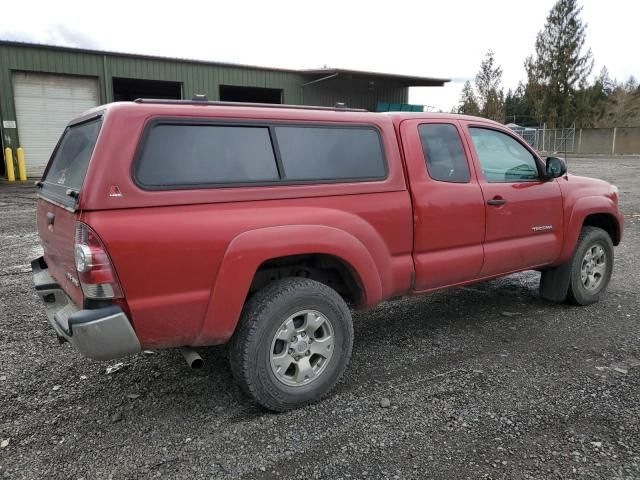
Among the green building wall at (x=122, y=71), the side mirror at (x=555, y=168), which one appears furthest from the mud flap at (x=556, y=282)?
the green building wall at (x=122, y=71)

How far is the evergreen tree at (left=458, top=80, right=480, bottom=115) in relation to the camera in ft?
124

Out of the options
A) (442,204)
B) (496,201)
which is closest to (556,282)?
(496,201)

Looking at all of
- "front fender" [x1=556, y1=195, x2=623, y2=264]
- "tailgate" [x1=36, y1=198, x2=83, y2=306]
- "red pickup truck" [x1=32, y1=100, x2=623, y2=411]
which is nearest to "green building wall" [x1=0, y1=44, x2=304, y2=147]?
"red pickup truck" [x1=32, y1=100, x2=623, y2=411]

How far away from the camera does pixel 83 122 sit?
132 inches

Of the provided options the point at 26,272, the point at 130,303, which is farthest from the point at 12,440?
the point at 26,272

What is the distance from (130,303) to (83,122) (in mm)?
1423

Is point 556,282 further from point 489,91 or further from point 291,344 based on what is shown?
point 489,91

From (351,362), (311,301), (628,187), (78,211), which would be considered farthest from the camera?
(628,187)

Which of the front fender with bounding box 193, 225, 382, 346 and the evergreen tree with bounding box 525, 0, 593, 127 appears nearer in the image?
the front fender with bounding box 193, 225, 382, 346

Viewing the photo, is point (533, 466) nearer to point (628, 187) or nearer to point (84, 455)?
point (84, 455)

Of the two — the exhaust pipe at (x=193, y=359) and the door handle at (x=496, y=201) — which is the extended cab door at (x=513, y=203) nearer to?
the door handle at (x=496, y=201)

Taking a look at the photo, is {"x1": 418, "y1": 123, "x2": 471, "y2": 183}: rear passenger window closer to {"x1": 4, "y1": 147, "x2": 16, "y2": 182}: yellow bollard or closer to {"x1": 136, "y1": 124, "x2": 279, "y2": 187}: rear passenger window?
{"x1": 136, "y1": 124, "x2": 279, "y2": 187}: rear passenger window

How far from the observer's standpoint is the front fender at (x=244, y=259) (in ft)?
9.43

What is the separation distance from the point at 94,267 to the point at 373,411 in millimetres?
1872
